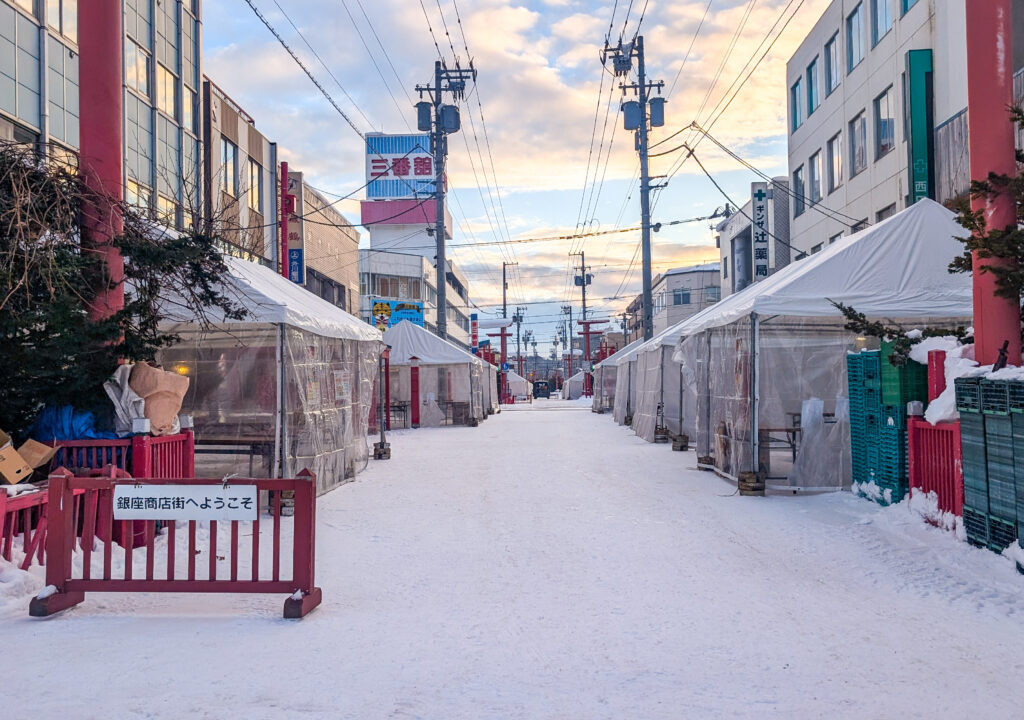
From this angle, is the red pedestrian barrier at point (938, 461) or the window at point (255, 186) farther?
the window at point (255, 186)

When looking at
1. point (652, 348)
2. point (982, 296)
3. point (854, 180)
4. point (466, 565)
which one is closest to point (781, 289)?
point (982, 296)

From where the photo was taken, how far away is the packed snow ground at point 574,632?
4199mm

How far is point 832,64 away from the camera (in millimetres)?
26297

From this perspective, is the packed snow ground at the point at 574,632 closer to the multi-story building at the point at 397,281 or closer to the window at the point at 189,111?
the window at the point at 189,111

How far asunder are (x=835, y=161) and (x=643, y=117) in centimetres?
851

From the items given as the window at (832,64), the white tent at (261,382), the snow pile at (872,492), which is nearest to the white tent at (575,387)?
the window at (832,64)

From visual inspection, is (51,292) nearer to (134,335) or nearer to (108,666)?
(134,335)

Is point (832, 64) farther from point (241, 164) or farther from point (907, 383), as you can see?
point (907, 383)

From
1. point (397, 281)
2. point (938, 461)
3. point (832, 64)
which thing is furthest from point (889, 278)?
point (397, 281)

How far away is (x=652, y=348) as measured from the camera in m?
21.8

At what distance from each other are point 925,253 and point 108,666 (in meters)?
11.1

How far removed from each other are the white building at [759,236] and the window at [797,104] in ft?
7.45

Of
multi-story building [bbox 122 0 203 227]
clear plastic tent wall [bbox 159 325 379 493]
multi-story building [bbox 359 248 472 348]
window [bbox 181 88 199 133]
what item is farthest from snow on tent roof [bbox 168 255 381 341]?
multi-story building [bbox 359 248 472 348]

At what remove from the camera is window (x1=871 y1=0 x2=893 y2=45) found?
2147 centimetres
